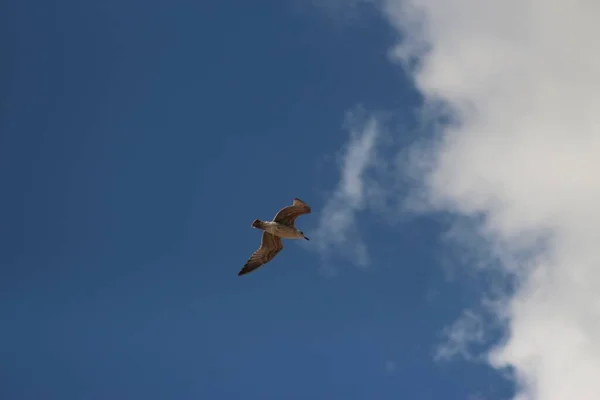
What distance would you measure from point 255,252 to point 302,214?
593 cm

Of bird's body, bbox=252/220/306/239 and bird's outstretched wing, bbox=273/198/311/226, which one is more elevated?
bird's outstretched wing, bbox=273/198/311/226

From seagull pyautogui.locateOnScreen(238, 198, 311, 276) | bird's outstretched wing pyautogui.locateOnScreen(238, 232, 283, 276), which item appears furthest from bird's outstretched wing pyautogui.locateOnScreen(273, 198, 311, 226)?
bird's outstretched wing pyautogui.locateOnScreen(238, 232, 283, 276)

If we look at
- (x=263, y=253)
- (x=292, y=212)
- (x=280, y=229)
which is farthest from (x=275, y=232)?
(x=263, y=253)

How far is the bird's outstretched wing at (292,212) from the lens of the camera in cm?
4844

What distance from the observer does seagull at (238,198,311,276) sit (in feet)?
161

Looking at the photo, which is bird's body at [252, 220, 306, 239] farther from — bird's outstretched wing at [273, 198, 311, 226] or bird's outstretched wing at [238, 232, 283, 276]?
bird's outstretched wing at [238, 232, 283, 276]

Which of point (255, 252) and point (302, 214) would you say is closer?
point (302, 214)

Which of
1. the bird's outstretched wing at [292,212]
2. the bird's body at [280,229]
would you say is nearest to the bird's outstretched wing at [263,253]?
the bird's body at [280,229]

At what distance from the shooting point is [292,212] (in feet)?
162

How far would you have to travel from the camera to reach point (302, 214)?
49.4 meters

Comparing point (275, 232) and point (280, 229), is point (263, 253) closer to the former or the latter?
point (275, 232)

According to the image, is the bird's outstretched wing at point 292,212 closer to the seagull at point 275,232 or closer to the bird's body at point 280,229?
the seagull at point 275,232

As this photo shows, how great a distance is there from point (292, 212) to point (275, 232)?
2319 millimetres

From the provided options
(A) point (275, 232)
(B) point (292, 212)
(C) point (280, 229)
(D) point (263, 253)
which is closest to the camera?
(B) point (292, 212)
